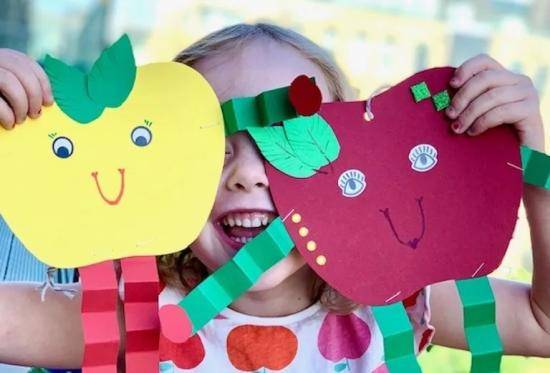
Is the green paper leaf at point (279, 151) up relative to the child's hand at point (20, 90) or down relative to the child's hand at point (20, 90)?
down

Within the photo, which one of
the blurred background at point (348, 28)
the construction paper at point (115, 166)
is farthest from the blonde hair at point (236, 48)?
the blurred background at point (348, 28)

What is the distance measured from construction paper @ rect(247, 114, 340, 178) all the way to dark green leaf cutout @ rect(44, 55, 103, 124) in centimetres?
11

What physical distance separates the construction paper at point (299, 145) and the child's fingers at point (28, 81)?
148mm

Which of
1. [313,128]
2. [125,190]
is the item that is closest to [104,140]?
[125,190]

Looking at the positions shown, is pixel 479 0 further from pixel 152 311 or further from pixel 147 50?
pixel 152 311

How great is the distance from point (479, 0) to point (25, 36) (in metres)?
2.03

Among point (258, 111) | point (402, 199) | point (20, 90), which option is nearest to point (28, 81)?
point (20, 90)

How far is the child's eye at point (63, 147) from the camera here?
0.50 metres

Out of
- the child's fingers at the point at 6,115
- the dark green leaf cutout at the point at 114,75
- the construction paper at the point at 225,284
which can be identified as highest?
the dark green leaf cutout at the point at 114,75

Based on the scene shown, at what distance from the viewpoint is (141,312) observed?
20.1 inches

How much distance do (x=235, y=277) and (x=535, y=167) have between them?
9.6 inches

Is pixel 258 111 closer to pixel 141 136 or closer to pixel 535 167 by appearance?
pixel 141 136

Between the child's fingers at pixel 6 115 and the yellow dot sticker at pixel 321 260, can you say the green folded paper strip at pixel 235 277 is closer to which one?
the yellow dot sticker at pixel 321 260

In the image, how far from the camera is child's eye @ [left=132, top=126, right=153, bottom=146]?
0.52 metres
